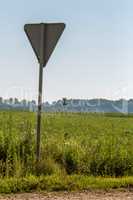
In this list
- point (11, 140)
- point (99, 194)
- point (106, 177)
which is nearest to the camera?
point (99, 194)

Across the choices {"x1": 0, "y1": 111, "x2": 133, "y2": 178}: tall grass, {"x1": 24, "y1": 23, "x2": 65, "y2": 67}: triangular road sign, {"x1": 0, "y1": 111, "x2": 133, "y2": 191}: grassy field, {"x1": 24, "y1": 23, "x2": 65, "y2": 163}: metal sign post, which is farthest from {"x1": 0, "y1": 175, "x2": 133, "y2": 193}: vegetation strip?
{"x1": 24, "y1": 23, "x2": 65, "y2": 67}: triangular road sign

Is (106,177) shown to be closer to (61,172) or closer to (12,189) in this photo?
(61,172)

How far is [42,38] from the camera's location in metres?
11.7

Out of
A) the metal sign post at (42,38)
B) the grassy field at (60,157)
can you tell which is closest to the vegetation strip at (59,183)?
the grassy field at (60,157)

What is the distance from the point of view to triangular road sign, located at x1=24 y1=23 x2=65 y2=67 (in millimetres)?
11672

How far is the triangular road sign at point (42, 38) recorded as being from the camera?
38.3 feet

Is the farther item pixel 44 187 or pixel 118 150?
pixel 118 150

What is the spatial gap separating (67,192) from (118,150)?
11.1 ft

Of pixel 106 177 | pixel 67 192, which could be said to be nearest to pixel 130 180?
pixel 106 177

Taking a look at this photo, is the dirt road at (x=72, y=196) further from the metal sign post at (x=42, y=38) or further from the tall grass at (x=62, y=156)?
the metal sign post at (x=42, y=38)

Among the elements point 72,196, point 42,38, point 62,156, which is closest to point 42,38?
point 42,38

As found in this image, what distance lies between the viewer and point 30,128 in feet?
43.4

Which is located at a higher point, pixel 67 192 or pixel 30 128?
pixel 30 128

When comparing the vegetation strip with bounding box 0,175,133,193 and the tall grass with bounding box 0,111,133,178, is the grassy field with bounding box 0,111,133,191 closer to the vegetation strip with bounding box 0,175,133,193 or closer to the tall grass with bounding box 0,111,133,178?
the tall grass with bounding box 0,111,133,178
